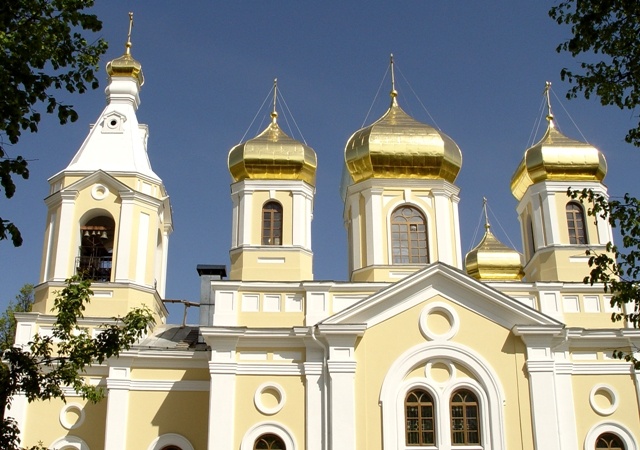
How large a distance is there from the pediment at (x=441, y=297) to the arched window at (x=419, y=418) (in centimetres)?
164

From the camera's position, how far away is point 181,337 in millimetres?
18656

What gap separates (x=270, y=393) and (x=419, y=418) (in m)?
2.97

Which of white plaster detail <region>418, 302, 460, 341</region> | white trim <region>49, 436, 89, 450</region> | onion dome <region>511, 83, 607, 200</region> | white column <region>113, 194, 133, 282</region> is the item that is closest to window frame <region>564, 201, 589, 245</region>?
onion dome <region>511, 83, 607, 200</region>

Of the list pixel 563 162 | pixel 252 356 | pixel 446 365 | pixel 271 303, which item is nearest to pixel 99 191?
pixel 271 303

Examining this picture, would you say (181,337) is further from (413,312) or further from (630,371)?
(630,371)

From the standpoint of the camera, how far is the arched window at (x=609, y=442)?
1581 cm

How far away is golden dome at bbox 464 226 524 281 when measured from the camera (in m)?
24.4

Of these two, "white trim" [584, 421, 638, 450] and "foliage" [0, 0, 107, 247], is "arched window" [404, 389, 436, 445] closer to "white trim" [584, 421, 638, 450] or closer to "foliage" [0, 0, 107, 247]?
"white trim" [584, 421, 638, 450]

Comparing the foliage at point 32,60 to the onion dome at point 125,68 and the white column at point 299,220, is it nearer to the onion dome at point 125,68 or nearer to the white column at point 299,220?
the white column at point 299,220

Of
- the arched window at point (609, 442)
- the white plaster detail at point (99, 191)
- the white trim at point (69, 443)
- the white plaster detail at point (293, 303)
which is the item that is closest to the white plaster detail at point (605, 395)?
the arched window at point (609, 442)

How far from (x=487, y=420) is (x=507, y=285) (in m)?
3.08

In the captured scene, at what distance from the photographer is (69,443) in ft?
53.6

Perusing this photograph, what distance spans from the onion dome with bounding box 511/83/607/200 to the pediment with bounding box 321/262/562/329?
14.9ft

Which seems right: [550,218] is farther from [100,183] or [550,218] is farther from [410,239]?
[100,183]
